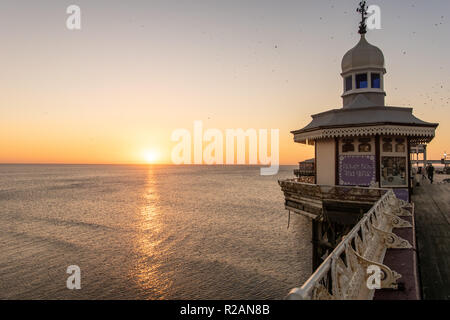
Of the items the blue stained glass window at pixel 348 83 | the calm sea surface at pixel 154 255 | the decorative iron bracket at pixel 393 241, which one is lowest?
the calm sea surface at pixel 154 255

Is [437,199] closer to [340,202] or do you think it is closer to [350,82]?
[340,202]

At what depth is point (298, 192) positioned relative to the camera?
1580 cm

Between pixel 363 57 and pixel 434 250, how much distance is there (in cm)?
1654

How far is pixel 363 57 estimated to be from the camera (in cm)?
1981

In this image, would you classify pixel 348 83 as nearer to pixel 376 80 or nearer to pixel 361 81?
pixel 361 81

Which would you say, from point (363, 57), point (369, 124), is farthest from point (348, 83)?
point (369, 124)

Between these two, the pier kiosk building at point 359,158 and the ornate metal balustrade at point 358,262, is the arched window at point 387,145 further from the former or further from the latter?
the ornate metal balustrade at point 358,262

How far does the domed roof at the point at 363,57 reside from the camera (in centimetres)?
1973

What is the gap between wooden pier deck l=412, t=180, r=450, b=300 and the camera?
5.93 m

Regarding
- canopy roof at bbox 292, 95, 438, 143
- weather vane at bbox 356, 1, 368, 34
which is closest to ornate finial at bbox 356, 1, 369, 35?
weather vane at bbox 356, 1, 368, 34

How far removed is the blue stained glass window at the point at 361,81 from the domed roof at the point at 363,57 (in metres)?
0.67

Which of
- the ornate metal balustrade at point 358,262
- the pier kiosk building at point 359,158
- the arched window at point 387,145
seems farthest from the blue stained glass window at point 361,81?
the ornate metal balustrade at point 358,262

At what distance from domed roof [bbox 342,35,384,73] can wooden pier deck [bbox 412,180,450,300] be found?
11.6 metres

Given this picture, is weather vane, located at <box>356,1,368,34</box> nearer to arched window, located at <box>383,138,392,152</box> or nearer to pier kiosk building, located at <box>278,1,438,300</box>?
pier kiosk building, located at <box>278,1,438,300</box>
